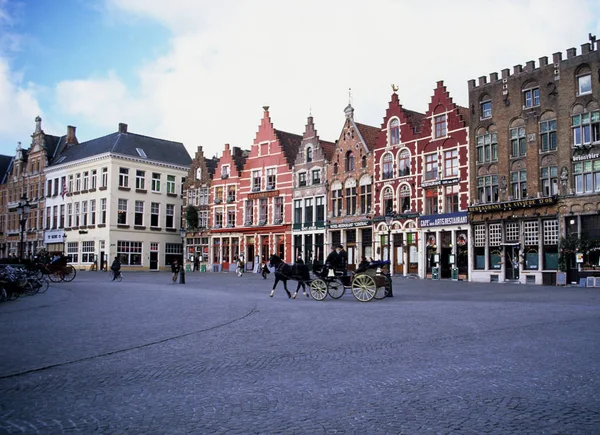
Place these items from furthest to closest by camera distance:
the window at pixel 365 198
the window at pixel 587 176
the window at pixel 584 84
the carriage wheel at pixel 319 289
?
the window at pixel 365 198
the window at pixel 584 84
the window at pixel 587 176
the carriage wheel at pixel 319 289

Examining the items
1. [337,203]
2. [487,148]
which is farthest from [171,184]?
[487,148]

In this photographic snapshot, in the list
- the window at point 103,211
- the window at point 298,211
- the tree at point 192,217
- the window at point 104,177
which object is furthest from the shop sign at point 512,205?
the window at point 103,211

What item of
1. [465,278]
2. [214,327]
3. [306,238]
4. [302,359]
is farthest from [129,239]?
[302,359]

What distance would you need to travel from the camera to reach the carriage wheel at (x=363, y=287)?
19.1m

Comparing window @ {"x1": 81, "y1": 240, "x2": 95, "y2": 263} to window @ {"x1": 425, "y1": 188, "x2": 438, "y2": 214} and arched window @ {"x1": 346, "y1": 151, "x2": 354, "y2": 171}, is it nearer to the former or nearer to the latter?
arched window @ {"x1": 346, "y1": 151, "x2": 354, "y2": 171}

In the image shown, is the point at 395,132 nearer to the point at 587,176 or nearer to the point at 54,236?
the point at 587,176

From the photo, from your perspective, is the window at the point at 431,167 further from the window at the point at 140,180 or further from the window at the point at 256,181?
the window at the point at 140,180

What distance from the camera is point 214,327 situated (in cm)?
1217

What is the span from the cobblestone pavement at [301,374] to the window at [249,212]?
143 ft

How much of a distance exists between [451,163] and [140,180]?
37.1 m

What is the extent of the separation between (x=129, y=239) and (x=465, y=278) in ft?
125

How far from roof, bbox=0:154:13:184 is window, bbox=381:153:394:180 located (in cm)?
6060

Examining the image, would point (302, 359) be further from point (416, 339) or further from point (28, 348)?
point (28, 348)

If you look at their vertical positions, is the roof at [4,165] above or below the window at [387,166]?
above
